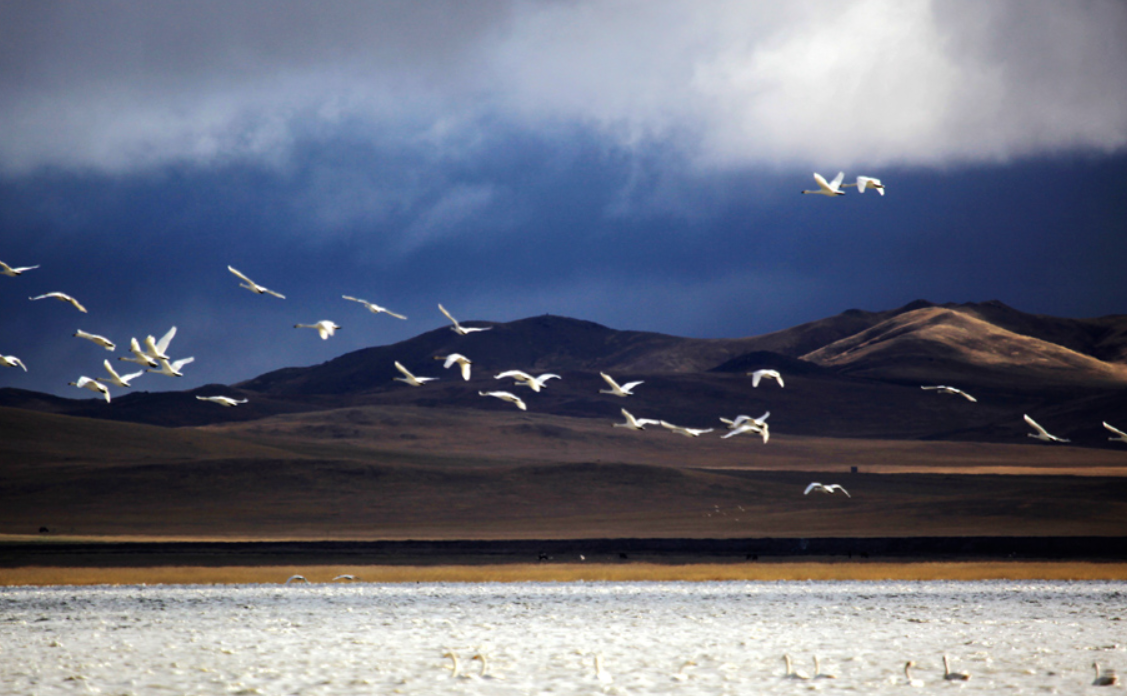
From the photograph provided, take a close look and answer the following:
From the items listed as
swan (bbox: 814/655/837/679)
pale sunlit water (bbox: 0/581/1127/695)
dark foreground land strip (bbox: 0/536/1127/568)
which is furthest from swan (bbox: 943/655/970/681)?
dark foreground land strip (bbox: 0/536/1127/568)

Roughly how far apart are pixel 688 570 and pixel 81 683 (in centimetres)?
2502

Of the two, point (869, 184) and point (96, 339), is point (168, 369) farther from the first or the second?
point (869, 184)

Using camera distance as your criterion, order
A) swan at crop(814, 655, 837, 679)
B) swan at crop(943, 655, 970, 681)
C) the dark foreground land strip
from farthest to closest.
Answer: the dark foreground land strip, swan at crop(814, 655, 837, 679), swan at crop(943, 655, 970, 681)

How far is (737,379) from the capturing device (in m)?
198

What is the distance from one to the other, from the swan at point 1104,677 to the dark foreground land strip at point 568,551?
2595 cm

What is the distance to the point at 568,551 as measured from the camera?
46.1 metres

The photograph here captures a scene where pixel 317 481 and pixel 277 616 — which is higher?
pixel 317 481

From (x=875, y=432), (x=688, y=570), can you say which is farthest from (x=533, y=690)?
(x=875, y=432)

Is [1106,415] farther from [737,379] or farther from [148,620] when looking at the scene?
[148,620]

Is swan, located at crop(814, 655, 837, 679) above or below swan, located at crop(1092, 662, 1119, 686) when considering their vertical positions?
below

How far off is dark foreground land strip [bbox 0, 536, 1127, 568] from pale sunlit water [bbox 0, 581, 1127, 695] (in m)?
9.81

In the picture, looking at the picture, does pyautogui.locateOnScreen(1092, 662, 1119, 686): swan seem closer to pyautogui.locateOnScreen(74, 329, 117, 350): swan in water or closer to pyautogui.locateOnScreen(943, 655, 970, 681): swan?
pyautogui.locateOnScreen(943, 655, 970, 681): swan

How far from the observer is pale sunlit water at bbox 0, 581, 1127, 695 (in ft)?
54.0

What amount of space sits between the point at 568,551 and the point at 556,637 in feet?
79.9
